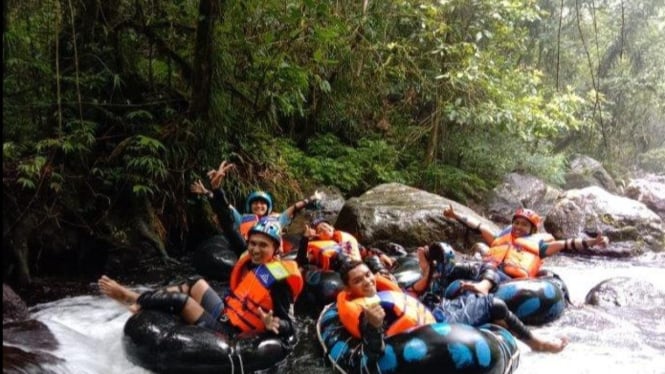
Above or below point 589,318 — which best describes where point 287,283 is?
above

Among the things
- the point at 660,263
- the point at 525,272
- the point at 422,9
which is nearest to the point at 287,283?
the point at 525,272

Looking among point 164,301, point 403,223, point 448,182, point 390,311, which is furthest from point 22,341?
point 448,182

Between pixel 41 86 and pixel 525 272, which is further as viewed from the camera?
pixel 41 86

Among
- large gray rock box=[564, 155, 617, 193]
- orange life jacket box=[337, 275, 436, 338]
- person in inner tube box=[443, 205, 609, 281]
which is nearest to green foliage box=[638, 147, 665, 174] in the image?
large gray rock box=[564, 155, 617, 193]

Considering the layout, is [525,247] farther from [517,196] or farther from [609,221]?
[517,196]

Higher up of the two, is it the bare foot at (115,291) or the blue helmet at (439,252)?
the blue helmet at (439,252)

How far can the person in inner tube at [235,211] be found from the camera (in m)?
6.28

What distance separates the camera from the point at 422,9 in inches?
443

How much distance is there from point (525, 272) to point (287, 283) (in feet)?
9.92

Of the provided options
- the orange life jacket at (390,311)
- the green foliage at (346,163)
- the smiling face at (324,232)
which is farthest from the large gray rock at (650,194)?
the orange life jacket at (390,311)

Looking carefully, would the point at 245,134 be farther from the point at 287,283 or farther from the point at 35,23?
the point at 287,283

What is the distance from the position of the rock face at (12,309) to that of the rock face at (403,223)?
4.80 metres

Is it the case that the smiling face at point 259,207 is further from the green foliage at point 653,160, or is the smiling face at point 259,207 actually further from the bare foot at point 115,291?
the green foliage at point 653,160

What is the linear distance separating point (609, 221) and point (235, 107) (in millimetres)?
7350
